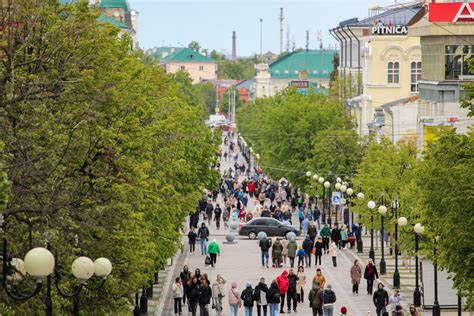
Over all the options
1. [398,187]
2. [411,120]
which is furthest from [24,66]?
[411,120]

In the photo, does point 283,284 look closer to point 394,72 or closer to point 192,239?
point 192,239

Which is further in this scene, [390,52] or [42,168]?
[390,52]

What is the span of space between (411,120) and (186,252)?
21817 millimetres

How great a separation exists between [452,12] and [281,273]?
17534 millimetres

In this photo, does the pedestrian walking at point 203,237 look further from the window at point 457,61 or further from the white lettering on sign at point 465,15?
the white lettering on sign at point 465,15

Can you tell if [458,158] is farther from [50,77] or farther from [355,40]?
[355,40]

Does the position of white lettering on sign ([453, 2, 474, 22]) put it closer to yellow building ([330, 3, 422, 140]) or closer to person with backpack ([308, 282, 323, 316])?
person with backpack ([308, 282, 323, 316])

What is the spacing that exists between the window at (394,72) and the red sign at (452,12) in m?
31.8

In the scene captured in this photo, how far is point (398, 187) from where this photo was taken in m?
56.0

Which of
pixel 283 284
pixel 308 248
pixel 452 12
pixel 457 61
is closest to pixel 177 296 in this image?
pixel 283 284

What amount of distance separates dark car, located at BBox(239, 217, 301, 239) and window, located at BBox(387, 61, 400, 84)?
3073cm

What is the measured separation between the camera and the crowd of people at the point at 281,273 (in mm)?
39031

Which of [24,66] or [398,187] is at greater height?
[24,66]

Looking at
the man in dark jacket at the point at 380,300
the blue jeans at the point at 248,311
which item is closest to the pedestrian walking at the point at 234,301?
the blue jeans at the point at 248,311
